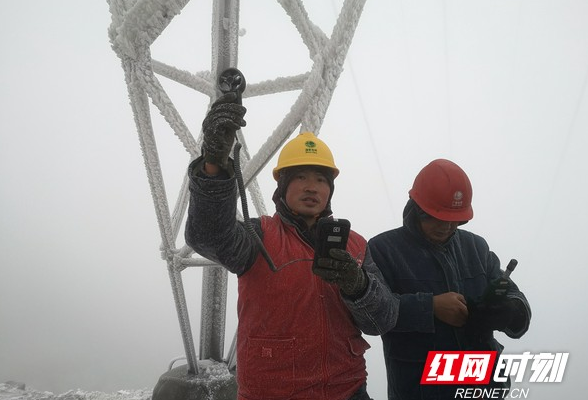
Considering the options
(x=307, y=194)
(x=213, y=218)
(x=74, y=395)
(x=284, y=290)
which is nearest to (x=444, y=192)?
(x=307, y=194)

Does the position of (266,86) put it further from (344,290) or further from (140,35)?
(344,290)

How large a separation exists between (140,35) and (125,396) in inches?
258

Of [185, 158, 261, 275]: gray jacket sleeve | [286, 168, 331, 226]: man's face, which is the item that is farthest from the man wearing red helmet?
[185, 158, 261, 275]: gray jacket sleeve

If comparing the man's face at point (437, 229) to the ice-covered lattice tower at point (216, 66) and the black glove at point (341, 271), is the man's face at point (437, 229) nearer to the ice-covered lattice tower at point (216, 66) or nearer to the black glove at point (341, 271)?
the black glove at point (341, 271)

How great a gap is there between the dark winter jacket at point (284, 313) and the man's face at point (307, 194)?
7.5 inches

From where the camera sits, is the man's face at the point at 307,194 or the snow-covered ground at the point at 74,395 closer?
the man's face at the point at 307,194

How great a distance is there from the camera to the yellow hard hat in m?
2.46

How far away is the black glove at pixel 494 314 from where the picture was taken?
90.6 inches

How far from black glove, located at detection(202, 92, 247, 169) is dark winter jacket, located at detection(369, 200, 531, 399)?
1503 mm

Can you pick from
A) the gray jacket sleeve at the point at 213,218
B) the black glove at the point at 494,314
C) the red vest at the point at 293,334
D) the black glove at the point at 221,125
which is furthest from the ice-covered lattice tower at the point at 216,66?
the black glove at the point at 494,314

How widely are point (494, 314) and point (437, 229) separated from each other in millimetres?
680

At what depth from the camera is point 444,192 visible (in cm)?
269

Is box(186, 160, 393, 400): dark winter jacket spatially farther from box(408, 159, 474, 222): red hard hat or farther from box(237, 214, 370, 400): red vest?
box(408, 159, 474, 222): red hard hat

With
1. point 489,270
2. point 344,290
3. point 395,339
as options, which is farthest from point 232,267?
point 489,270
